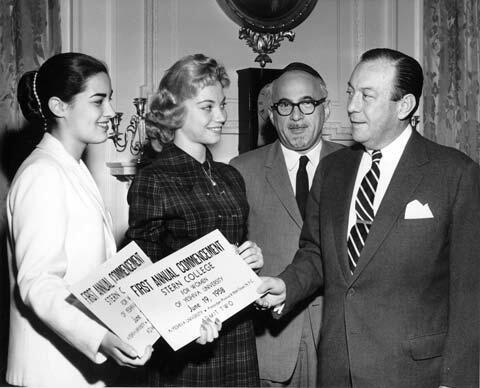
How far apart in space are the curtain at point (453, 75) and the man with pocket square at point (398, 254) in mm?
3188

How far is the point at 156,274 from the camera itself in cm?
230

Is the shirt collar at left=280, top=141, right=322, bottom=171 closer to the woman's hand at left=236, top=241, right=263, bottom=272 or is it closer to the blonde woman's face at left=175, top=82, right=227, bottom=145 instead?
the blonde woman's face at left=175, top=82, right=227, bottom=145

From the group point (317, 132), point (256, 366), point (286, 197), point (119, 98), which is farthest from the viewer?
point (119, 98)

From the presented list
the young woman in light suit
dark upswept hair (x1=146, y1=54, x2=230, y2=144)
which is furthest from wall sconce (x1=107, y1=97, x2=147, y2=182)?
the young woman in light suit

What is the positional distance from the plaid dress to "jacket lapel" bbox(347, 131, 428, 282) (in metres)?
0.59

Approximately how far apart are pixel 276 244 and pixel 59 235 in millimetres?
1341

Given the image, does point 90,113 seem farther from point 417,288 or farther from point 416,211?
point 417,288

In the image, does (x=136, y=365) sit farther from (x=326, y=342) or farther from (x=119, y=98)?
(x=119, y=98)

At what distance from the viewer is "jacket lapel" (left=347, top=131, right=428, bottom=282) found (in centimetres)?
254

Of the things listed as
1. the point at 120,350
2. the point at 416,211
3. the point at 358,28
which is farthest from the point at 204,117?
the point at 358,28

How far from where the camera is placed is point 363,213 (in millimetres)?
2641

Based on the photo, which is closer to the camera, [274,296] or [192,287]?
[192,287]

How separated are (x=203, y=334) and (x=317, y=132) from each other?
1.48 m

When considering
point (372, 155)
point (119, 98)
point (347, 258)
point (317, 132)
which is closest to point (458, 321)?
point (347, 258)
